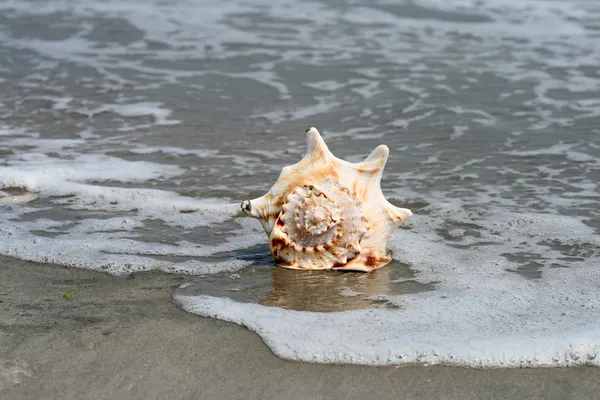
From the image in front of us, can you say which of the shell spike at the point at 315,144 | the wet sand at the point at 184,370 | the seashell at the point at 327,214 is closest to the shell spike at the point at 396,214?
the seashell at the point at 327,214

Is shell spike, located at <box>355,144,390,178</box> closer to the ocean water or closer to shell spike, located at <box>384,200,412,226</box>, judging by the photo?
shell spike, located at <box>384,200,412,226</box>

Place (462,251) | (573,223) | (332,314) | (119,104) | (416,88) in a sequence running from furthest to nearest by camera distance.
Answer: (416,88), (119,104), (573,223), (462,251), (332,314)

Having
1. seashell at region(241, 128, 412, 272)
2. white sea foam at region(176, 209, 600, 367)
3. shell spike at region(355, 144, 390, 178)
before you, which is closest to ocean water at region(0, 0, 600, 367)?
white sea foam at region(176, 209, 600, 367)

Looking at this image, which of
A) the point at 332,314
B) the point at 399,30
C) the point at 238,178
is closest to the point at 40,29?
the point at 399,30

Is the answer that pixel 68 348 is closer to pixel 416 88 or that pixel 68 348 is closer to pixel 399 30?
pixel 416 88

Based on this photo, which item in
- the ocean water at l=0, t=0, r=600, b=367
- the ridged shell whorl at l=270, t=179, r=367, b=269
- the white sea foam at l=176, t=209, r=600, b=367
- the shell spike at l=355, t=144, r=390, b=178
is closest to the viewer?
the white sea foam at l=176, t=209, r=600, b=367

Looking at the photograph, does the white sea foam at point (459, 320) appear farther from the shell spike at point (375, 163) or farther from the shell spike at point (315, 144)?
the shell spike at point (315, 144)
